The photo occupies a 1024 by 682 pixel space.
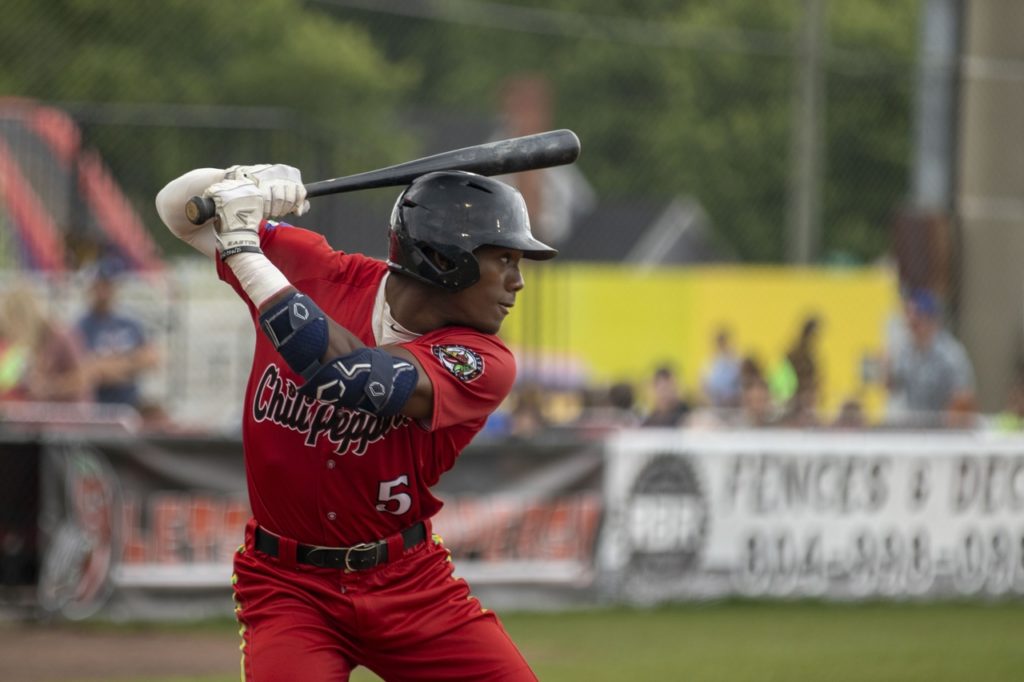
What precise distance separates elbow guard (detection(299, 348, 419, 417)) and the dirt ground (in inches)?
173

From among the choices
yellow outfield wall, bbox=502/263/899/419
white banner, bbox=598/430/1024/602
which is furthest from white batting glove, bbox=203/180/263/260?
yellow outfield wall, bbox=502/263/899/419

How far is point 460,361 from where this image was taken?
159 inches

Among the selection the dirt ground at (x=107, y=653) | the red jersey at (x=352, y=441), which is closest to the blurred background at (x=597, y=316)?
the dirt ground at (x=107, y=653)

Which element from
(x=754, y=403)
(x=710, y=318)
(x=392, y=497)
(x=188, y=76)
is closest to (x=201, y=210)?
(x=392, y=497)

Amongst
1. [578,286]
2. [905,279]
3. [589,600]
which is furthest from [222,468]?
→ [578,286]

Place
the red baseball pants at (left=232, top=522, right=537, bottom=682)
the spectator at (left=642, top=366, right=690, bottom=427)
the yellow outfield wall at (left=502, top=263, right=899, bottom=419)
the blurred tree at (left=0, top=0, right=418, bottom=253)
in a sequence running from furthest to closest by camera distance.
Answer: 1. the yellow outfield wall at (left=502, top=263, right=899, bottom=419)
2. the blurred tree at (left=0, top=0, right=418, bottom=253)
3. the spectator at (left=642, top=366, right=690, bottom=427)
4. the red baseball pants at (left=232, top=522, right=537, bottom=682)

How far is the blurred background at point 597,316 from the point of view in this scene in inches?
375

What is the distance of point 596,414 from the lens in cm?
1320

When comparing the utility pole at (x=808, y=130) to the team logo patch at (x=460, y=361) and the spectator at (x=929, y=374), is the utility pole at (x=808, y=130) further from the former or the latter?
the team logo patch at (x=460, y=361)

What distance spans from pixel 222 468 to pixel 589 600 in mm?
2428

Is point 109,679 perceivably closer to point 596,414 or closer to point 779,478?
point 779,478

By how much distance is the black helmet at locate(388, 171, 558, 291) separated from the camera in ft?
13.2

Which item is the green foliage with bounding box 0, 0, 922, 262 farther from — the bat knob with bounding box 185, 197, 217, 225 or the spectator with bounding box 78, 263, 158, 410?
the bat knob with bounding box 185, 197, 217, 225

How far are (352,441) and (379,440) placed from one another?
0.07m
